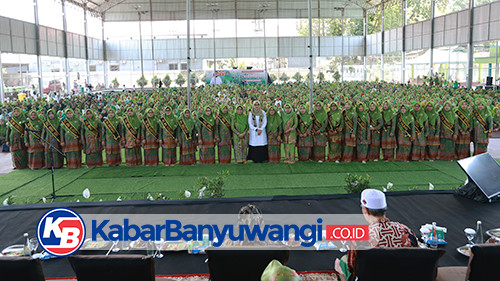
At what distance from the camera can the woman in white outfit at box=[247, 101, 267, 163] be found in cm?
1142

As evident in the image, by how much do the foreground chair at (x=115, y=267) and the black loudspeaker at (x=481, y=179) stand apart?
15.7 feet

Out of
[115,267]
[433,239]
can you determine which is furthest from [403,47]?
[115,267]

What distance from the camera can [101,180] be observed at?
1025 cm

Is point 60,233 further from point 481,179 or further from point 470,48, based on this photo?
point 470,48

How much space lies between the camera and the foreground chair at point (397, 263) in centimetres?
334

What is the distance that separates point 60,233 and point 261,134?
736 centimetres

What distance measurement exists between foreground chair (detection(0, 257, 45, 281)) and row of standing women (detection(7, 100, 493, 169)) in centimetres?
808

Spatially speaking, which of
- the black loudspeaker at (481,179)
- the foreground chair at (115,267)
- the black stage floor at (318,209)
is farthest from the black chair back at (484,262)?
the black loudspeaker at (481,179)

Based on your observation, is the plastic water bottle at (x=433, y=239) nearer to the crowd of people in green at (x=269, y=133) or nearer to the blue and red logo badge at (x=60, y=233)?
the blue and red logo badge at (x=60, y=233)

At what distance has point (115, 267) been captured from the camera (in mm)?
3277

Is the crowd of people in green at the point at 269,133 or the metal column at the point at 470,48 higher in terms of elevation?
the metal column at the point at 470,48

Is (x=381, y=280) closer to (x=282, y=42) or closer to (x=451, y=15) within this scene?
(x=451, y=15)

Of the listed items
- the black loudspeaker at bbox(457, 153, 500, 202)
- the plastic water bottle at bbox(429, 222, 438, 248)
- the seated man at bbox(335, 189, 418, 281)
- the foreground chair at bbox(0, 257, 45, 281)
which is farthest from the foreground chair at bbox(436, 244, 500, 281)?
the foreground chair at bbox(0, 257, 45, 281)

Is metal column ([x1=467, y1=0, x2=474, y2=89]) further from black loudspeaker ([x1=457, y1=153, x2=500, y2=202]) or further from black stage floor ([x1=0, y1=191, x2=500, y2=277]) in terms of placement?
black stage floor ([x1=0, y1=191, x2=500, y2=277])
